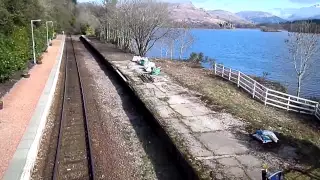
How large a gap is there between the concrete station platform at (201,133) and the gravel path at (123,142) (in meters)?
0.65

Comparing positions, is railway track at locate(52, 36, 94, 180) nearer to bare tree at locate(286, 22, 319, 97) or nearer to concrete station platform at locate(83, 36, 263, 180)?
concrete station platform at locate(83, 36, 263, 180)

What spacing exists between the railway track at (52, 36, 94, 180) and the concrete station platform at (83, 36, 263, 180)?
2742 millimetres

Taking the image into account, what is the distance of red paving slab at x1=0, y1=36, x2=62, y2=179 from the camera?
10.5 m

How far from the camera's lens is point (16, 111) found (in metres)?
14.6

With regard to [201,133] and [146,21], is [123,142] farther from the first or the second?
[146,21]

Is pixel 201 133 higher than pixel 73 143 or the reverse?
higher

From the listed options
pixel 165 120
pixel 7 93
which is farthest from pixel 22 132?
pixel 7 93

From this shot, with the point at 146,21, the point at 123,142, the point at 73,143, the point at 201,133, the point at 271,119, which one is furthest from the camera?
the point at 146,21

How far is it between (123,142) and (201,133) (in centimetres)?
271

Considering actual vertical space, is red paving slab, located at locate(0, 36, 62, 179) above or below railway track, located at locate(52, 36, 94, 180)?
above

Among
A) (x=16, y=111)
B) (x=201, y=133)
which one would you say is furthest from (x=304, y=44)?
(x=16, y=111)

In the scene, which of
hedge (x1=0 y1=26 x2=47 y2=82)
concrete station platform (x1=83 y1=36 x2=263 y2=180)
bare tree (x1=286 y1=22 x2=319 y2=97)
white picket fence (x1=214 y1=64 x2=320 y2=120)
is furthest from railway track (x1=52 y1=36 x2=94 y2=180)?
bare tree (x1=286 y1=22 x2=319 y2=97)

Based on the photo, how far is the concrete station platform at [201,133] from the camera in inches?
381

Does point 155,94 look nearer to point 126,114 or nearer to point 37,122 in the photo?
point 126,114
